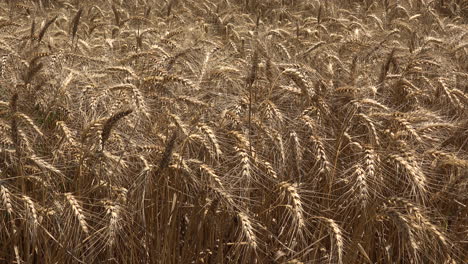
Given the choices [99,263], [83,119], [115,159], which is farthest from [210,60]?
[99,263]

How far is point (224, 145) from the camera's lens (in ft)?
7.73

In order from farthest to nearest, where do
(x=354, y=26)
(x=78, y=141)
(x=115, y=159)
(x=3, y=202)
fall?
(x=354, y=26), (x=78, y=141), (x=115, y=159), (x=3, y=202)

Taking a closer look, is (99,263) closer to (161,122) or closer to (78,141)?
(78,141)

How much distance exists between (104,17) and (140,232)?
4.37 metres

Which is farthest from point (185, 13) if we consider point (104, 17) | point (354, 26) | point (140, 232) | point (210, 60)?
point (140, 232)

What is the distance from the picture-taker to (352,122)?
262 centimetres

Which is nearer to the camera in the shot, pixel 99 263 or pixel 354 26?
pixel 99 263

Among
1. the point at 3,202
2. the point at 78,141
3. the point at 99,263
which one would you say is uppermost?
the point at 78,141

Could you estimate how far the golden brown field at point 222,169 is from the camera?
1935 millimetres

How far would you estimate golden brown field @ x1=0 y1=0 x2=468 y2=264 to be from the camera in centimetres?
193

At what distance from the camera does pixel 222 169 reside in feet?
7.63

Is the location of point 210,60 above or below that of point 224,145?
above

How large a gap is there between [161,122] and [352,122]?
1.04 m

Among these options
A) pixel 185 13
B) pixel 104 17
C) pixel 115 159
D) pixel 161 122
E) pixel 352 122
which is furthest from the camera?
pixel 185 13
